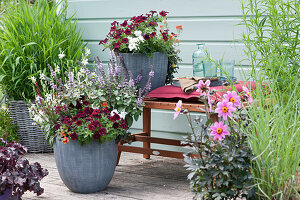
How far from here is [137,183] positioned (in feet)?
10.2

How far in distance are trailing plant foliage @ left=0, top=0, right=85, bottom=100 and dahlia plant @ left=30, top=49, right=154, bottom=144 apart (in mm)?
1000

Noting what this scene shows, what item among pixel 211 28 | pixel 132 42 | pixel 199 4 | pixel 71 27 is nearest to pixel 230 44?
pixel 211 28

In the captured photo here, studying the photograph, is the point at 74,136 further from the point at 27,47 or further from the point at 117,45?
the point at 27,47

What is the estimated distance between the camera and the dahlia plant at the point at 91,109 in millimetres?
2729

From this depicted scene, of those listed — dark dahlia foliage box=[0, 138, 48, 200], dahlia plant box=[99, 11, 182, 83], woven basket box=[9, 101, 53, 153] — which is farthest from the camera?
woven basket box=[9, 101, 53, 153]

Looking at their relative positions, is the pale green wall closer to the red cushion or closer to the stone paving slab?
the stone paving slab

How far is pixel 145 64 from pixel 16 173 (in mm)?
1143

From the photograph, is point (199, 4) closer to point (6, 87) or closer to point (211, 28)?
point (211, 28)

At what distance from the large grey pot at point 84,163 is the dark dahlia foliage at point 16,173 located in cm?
17

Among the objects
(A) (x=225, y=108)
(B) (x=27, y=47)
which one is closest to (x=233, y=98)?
(A) (x=225, y=108)

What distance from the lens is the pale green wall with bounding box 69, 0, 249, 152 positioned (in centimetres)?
366

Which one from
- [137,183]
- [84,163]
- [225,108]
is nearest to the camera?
[225,108]

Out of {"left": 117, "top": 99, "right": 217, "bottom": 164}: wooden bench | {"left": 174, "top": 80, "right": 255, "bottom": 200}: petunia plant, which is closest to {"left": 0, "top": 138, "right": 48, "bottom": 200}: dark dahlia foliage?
{"left": 117, "top": 99, "right": 217, "bottom": 164}: wooden bench

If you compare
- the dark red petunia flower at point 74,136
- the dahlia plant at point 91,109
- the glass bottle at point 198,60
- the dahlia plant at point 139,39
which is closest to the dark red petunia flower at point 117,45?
the dahlia plant at point 139,39
